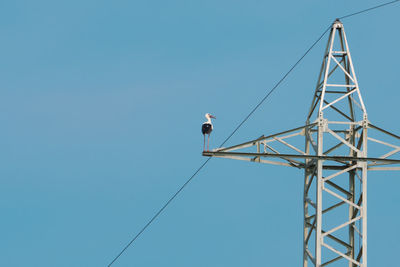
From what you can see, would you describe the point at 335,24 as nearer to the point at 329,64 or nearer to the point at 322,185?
the point at 329,64

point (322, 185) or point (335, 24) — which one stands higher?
point (335, 24)

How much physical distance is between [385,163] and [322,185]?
2.90m

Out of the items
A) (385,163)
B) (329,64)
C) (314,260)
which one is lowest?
(314,260)

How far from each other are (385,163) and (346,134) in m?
3.01

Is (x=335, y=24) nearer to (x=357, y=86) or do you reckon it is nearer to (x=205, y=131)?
(x=357, y=86)

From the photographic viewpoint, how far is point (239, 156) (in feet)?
197

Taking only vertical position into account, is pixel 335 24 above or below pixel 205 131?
above

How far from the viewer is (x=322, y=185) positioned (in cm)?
5934

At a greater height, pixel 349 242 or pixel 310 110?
pixel 310 110

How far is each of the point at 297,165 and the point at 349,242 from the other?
410cm

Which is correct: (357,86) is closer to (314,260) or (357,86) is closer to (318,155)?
(318,155)

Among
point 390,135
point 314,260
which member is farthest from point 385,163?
point 314,260

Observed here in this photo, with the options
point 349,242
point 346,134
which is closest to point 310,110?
point 346,134

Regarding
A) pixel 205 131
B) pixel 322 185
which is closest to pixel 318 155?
pixel 322 185
